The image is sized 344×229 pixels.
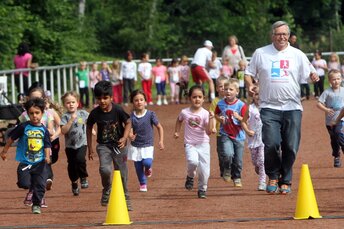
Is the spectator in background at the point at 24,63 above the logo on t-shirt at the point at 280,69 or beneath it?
beneath

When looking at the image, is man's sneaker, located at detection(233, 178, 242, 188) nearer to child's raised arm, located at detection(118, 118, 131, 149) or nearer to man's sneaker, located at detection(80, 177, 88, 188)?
man's sneaker, located at detection(80, 177, 88, 188)

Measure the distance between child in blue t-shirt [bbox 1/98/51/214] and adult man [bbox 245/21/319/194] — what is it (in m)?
2.66

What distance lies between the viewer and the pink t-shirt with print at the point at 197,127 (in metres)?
16.1

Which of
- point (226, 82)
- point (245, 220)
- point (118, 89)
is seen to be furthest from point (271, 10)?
point (245, 220)

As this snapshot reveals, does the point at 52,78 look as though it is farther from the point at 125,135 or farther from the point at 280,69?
the point at 125,135

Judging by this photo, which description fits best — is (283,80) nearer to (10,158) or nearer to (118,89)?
(10,158)

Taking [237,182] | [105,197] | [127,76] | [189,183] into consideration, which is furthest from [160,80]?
[105,197]

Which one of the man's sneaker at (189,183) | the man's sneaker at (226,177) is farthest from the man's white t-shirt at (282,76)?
the man's sneaker at (226,177)

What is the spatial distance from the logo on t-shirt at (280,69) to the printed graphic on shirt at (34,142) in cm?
293

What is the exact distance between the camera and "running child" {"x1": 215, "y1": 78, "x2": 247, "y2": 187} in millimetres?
17031

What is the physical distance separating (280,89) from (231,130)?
2.24 m

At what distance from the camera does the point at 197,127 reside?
1614cm

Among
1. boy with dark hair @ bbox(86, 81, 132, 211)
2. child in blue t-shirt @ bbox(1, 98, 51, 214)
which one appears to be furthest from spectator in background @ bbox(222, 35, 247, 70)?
child in blue t-shirt @ bbox(1, 98, 51, 214)

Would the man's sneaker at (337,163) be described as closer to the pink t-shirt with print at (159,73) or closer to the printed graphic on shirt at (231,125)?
the printed graphic on shirt at (231,125)
